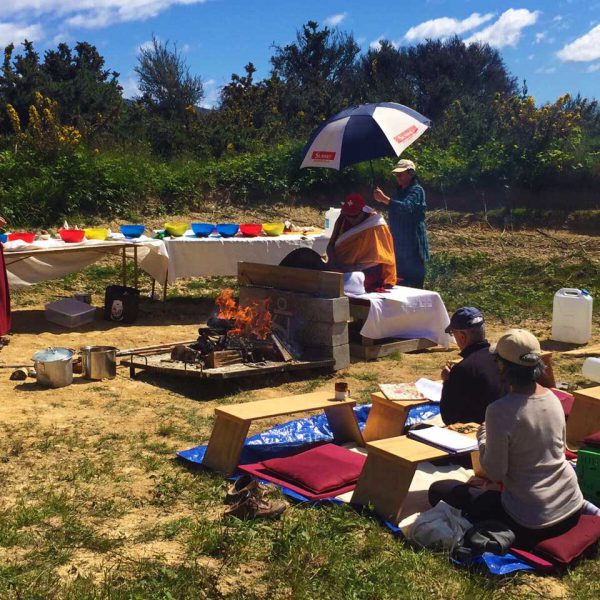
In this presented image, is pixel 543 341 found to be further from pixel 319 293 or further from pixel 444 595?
pixel 444 595

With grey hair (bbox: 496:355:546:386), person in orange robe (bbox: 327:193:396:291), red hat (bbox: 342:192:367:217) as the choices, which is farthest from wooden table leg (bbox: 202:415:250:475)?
red hat (bbox: 342:192:367:217)

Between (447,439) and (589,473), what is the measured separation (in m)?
0.81

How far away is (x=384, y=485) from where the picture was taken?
461 cm

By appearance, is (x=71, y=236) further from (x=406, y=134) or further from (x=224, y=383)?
(x=406, y=134)

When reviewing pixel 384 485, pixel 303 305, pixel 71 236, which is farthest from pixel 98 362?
pixel 384 485

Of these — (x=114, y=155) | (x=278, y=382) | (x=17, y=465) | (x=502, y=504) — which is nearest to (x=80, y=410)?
(x=17, y=465)

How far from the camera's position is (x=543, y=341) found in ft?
31.3

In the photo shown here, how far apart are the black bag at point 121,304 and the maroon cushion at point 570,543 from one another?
6.88 metres

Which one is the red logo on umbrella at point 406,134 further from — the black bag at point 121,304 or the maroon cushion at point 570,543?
the maroon cushion at point 570,543

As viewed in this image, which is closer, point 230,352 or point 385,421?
point 385,421

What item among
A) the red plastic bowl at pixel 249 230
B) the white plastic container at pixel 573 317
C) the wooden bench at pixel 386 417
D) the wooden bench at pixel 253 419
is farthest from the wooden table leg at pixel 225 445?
the red plastic bowl at pixel 249 230

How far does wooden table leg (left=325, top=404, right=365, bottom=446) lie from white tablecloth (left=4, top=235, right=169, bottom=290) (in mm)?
4704

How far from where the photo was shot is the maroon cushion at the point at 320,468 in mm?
4977

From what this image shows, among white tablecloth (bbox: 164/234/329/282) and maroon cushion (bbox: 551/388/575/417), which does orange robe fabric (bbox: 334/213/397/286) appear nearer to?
white tablecloth (bbox: 164/234/329/282)
